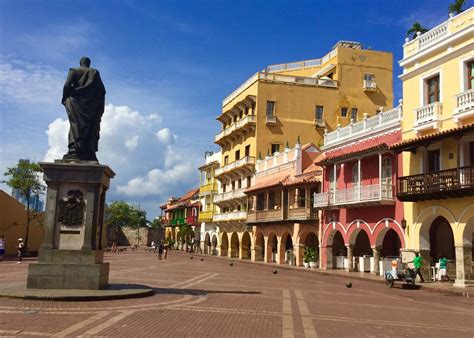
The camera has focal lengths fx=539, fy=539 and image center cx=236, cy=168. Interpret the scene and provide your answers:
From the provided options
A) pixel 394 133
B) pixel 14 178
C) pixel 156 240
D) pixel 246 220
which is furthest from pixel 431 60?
pixel 156 240

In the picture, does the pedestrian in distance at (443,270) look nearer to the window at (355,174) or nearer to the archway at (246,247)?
the window at (355,174)

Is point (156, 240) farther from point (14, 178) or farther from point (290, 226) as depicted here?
point (290, 226)

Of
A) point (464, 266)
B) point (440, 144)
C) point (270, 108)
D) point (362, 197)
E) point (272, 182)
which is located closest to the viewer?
point (464, 266)

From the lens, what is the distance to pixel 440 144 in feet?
80.8

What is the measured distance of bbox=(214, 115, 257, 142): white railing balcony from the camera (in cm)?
5316

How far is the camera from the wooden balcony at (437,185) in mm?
22197

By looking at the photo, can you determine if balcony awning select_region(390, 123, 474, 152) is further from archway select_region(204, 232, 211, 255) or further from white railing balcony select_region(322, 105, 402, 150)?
archway select_region(204, 232, 211, 255)

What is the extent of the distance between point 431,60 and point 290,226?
18.8m

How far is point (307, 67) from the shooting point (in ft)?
192

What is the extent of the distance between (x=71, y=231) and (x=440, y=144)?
56.9ft

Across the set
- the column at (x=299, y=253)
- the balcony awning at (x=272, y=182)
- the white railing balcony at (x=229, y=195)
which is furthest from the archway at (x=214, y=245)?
the column at (x=299, y=253)

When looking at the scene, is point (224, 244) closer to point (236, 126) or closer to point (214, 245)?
point (214, 245)

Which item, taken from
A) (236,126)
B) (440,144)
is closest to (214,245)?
(236,126)

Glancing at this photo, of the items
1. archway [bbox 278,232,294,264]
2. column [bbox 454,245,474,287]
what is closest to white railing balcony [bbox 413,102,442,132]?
column [bbox 454,245,474,287]
